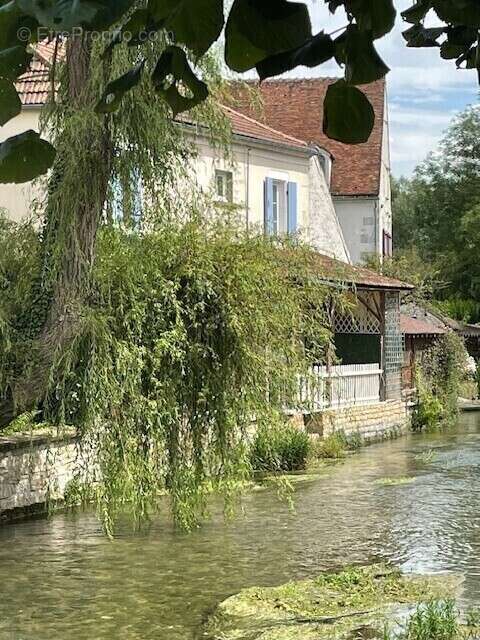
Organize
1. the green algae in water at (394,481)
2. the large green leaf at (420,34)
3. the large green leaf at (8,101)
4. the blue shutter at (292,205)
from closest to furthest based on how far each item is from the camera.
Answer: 1. the large green leaf at (8,101)
2. the large green leaf at (420,34)
3. the green algae in water at (394,481)
4. the blue shutter at (292,205)

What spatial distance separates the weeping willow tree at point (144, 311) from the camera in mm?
8914

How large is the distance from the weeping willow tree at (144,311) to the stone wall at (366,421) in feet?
33.2

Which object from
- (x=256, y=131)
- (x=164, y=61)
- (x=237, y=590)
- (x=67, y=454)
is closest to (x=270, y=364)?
(x=237, y=590)

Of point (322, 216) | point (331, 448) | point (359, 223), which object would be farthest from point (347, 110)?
point (359, 223)

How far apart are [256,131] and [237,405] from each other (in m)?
13.3

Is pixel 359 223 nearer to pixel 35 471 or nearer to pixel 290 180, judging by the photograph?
pixel 290 180

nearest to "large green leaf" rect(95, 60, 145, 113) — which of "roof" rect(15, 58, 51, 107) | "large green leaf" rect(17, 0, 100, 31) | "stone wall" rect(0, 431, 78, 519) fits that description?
"roof" rect(15, 58, 51, 107)

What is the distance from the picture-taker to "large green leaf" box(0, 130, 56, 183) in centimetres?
156

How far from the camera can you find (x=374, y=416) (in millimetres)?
23312

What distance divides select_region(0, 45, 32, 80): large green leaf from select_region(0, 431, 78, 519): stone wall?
35.1 feet

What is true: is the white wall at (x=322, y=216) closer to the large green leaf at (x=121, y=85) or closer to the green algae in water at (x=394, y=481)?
the green algae in water at (x=394, y=481)

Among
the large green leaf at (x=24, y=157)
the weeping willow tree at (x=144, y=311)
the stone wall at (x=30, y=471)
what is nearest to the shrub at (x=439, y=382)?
the stone wall at (x=30, y=471)

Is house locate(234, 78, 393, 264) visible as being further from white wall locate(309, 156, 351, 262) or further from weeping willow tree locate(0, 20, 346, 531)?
weeping willow tree locate(0, 20, 346, 531)

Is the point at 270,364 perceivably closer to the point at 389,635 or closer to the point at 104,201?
the point at 104,201
